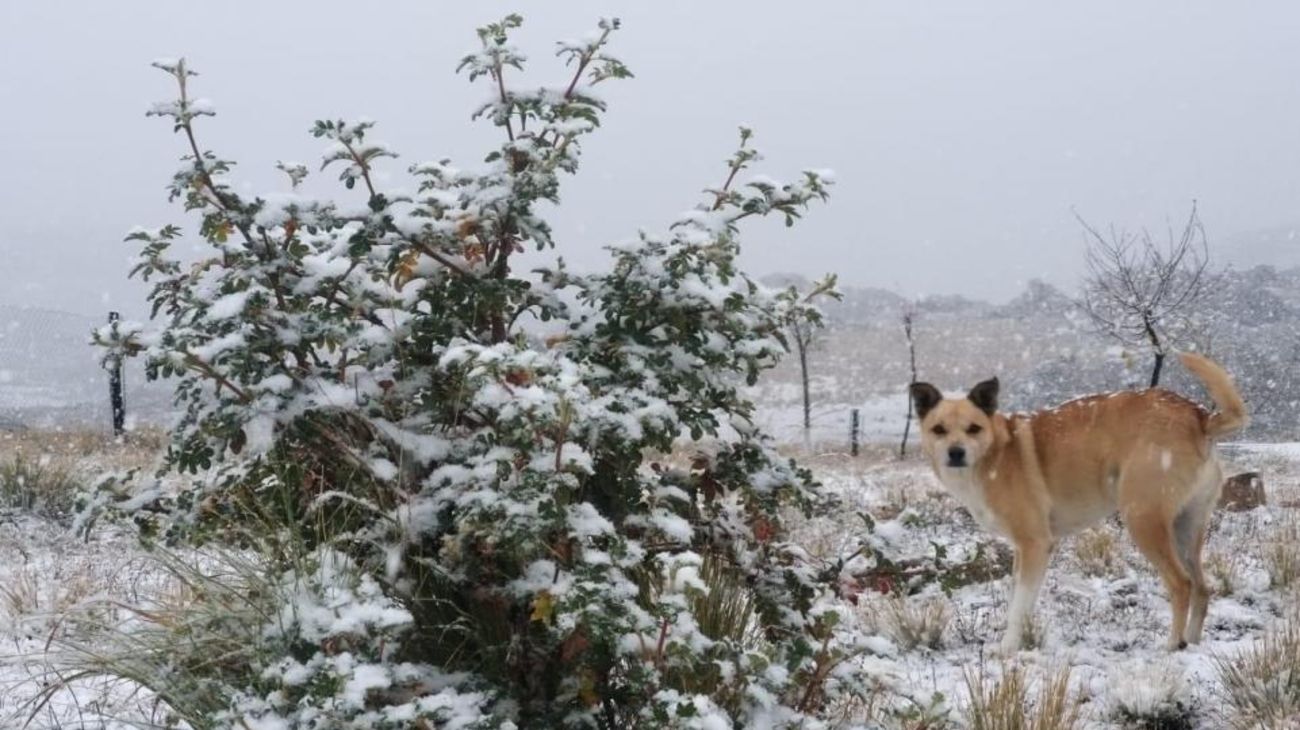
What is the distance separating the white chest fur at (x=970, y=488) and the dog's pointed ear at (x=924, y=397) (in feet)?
1.09

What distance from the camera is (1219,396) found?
17.6ft

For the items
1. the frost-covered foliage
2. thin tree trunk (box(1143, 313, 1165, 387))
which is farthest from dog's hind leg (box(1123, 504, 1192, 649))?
thin tree trunk (box(1143, 313, 1165, 387))

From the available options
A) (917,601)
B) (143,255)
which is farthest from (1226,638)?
(143,255)

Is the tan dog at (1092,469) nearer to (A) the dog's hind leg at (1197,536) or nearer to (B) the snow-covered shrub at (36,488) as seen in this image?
(A) the dog's hind leg at (1197,536)

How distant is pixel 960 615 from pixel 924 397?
1274 mm

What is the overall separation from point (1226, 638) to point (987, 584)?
1719mm

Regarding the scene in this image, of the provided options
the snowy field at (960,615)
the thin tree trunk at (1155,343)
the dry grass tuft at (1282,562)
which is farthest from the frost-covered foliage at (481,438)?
the thin tree trunk at (1155,343)

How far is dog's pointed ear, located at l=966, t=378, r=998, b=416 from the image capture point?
5832mm

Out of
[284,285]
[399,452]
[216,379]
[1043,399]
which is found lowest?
[1043,399]

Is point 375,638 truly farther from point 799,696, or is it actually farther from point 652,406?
point 799,696

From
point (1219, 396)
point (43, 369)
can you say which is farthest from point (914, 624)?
point (43, 369)

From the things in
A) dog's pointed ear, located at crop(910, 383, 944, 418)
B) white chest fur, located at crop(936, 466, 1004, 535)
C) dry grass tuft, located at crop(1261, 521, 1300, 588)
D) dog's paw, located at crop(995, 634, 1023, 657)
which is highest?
dog's pointed ear, located at crop(910, 383, 944, 418)

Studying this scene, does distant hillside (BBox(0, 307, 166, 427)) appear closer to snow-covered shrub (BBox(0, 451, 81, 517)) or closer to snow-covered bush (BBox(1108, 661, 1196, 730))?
snow-covered shrub (BBox(0, 451, 81, 517))

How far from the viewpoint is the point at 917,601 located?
6395mm
